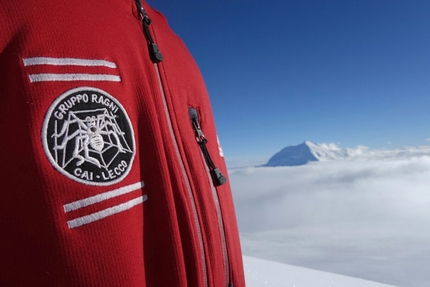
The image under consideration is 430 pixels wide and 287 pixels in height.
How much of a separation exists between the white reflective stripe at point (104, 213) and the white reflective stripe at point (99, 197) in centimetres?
1

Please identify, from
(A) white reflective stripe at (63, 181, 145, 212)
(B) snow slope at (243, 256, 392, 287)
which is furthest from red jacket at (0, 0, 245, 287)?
(B) snow slope at (243, 256, 392, 287)

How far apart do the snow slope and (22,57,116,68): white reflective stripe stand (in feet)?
3.66

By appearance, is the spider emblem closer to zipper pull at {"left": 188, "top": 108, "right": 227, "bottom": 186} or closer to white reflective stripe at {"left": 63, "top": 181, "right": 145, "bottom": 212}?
white reflective stripe at {"left": 63, "top": 181, "right": 145, "bottom": 212}

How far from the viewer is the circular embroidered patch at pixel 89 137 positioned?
32 centimetres

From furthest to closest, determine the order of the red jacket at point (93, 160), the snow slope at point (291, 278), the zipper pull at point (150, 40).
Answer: the snow slope at point (291, 278) < the zipper pull at point (150, 40) < the red jacket at point (93, 160)

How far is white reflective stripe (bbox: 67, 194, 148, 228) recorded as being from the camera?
33 centimetres

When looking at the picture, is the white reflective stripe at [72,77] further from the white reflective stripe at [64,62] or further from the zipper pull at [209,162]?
the zipper pull at [209,162]

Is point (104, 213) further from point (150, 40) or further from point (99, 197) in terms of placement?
point (150, 40)

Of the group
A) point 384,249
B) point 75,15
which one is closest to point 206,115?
point 75,15

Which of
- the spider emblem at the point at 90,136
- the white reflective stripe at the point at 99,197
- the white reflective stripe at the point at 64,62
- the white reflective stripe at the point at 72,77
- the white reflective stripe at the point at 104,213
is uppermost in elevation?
the white reflective stripe at the point at 64,62

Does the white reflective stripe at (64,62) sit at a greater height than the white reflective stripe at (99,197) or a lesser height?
greater

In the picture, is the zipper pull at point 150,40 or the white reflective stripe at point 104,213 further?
the zipper pull at point 150,40

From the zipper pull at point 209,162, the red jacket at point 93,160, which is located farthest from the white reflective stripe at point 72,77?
the zipper pull at point 209,162

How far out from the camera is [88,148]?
1.13 ft
